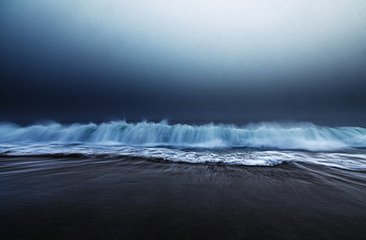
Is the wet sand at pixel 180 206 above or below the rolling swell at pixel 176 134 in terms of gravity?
below

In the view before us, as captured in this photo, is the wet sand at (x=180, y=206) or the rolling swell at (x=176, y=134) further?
the rolling swell at (x=176, y=134)

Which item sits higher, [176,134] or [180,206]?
[176,134]

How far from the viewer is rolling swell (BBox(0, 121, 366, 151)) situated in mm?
11203

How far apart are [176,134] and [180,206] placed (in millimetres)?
10561

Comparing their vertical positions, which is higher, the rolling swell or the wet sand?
the rolling swell

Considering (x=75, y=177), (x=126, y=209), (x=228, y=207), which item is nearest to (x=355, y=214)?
(x=228, y=207)

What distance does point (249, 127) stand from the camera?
14.1 meters

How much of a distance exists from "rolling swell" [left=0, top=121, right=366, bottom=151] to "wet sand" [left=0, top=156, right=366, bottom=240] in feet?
25.8

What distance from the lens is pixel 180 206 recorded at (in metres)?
1.96

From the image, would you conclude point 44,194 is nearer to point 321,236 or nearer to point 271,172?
point 321,236

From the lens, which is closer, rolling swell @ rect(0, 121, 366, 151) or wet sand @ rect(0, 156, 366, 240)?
wet sand @ rect(0, 156, 366, 240)

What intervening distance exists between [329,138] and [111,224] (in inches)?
573

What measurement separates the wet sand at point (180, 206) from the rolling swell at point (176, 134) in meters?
7.86

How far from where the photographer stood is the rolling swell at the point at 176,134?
441 inches
